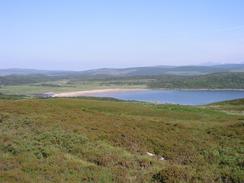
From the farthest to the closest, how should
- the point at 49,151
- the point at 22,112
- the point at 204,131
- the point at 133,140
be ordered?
the point at 22,112, the point at 204,131, the point at 133,140, the point at 49,151

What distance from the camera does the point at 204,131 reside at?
77.7ft

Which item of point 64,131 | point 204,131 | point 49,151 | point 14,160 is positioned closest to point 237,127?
point 204,131

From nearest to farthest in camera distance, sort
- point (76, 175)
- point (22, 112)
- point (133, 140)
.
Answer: point (76, 175) < point (133, 140) < point (22, 112)

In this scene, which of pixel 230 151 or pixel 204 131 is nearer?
pixel 230 151

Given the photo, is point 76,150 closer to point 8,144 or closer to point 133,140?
point 8,144

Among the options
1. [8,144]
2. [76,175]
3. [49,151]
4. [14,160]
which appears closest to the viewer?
[76,175]

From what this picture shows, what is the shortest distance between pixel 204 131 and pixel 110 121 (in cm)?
571

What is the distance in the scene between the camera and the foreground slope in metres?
11.8

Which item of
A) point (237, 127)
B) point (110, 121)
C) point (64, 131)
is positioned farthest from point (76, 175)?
point (237, 127)

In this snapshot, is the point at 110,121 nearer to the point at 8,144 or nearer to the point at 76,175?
the point at 8,144

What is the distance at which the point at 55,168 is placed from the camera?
40.7 ft

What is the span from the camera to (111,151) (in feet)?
51.7

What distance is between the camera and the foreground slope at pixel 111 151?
11773mm

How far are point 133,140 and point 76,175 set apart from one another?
751cm
